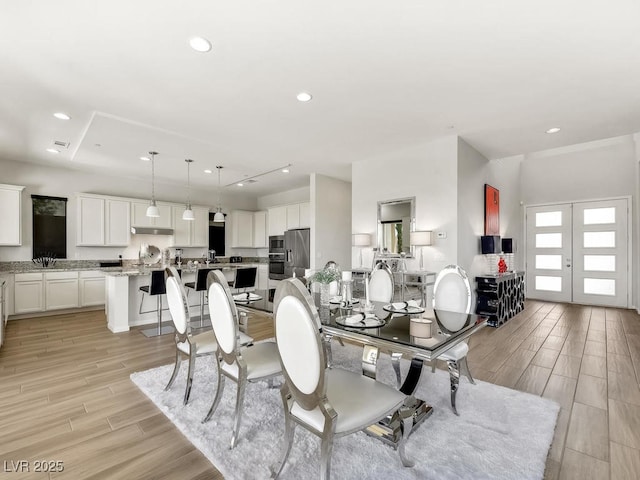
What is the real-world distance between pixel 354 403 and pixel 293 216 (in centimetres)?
607

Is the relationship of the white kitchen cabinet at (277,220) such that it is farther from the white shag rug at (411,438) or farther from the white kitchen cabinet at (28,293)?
the white shag rug at (411,438)

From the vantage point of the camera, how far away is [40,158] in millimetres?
5395

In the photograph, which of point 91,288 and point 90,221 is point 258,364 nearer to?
point 91,288

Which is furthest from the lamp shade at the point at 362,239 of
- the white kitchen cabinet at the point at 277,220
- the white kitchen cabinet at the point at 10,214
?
the white kitchen cabinet at the point at 10,214

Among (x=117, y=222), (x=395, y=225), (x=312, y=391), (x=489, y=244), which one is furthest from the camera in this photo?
(x=117, y=222)

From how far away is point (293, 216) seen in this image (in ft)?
24.3

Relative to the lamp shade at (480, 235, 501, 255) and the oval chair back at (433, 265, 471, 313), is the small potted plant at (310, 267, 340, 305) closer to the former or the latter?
the oval chair back at (433, 265, 471, 313)

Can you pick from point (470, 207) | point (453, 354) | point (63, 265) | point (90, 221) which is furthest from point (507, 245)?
point (63, 265)

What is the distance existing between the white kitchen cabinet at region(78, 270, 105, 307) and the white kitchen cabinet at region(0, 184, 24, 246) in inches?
44.2

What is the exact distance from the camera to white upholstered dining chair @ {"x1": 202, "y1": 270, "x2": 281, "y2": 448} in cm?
196

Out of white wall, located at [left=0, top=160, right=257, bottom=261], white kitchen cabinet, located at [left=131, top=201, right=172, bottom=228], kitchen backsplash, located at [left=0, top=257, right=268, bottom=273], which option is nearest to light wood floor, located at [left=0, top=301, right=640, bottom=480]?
kitchen backsplash, located at [left=0, top=257, right=268, bottom=273]

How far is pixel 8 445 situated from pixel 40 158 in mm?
5284

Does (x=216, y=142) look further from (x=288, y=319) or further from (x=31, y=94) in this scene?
(x=288, y=319)

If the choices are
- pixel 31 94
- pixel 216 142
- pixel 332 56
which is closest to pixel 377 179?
pixel 216 142
